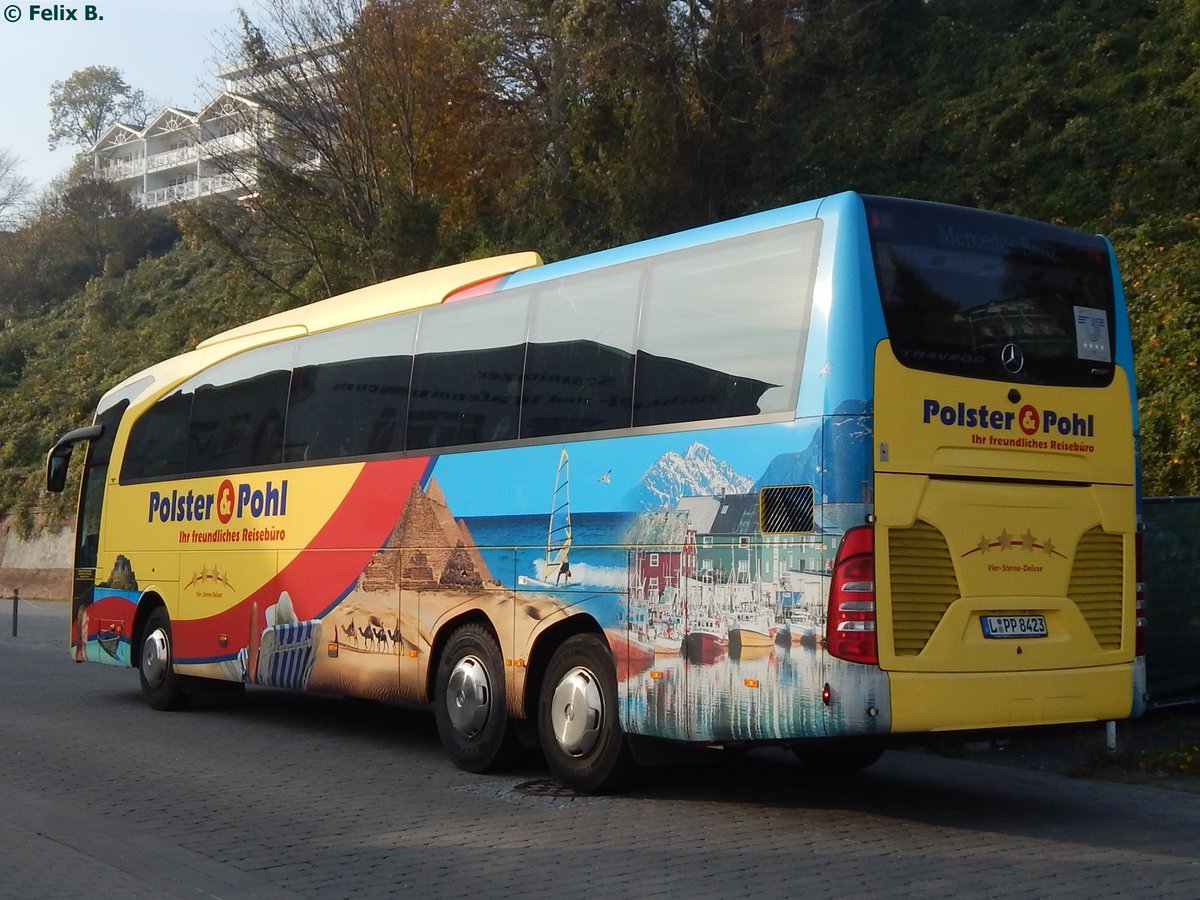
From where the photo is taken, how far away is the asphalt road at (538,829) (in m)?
6.92

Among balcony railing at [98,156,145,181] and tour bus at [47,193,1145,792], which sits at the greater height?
balcony railing at [98,156,145,181]

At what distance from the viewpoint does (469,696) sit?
34.3 ft

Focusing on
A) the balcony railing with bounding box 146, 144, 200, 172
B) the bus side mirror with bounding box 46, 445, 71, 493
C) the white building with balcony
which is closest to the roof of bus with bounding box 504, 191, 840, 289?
the bus side mirror with bounding box 46, 445, 71, 493

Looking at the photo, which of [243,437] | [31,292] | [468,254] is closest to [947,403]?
[243,437]

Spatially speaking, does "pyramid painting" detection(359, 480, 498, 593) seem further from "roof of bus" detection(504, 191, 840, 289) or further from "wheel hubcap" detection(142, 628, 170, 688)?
"wheel hubcap" detection(142, 628, 170, 688)

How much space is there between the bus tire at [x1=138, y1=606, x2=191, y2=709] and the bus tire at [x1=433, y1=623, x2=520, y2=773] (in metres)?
5.13

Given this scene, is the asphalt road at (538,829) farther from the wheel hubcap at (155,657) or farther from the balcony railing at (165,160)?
the balcony railing at (165,160)

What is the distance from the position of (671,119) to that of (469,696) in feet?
59.9

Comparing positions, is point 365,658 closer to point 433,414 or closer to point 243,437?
point 433,414

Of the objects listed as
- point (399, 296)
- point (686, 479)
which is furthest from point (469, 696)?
point (399, 296)

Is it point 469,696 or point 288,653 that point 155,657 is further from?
point 469,696

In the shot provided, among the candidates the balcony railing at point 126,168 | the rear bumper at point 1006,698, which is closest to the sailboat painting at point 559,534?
the rear bumper at point 1006,698

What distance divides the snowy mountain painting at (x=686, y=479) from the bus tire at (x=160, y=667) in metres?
7.81

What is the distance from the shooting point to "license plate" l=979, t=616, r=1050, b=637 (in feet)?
26.3
